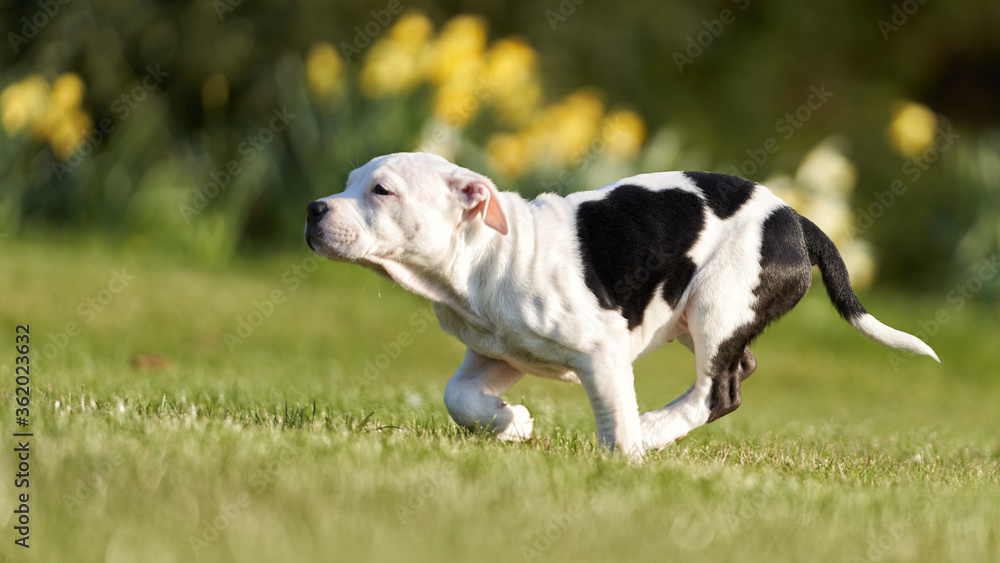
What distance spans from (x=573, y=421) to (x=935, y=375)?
16.9ft

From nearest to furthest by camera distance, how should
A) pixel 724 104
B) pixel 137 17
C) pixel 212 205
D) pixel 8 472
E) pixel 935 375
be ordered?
pixel 8 472 → pixel 935 375 → pixel 212 205 → pixel 137 17 → pixel 724 104

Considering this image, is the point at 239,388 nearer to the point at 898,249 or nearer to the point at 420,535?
the point at 420,535

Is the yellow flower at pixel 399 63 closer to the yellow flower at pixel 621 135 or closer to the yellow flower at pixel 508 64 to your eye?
the yellow flower at pixel 508 64

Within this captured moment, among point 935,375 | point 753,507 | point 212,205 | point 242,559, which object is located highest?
point 242,559

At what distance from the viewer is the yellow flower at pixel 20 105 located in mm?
9094

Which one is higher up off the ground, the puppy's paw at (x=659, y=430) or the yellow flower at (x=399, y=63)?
the yellow flower at (x=399, y=63)

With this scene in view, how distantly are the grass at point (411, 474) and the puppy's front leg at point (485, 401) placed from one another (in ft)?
0.33

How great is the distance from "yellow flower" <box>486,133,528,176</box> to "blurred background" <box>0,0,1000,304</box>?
22 mm

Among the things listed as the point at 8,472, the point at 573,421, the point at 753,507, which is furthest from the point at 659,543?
the point at 573,421

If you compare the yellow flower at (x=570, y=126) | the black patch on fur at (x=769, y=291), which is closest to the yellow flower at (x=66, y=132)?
the yellow flower at (x=570, y=126)

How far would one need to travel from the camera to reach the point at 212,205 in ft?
33.1

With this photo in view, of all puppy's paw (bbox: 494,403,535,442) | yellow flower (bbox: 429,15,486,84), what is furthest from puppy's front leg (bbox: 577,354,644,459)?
yellow flower (bbox: 429,15,486,84)

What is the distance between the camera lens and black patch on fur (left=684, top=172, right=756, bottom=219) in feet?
13.3

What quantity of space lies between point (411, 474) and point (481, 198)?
42.0 inches
